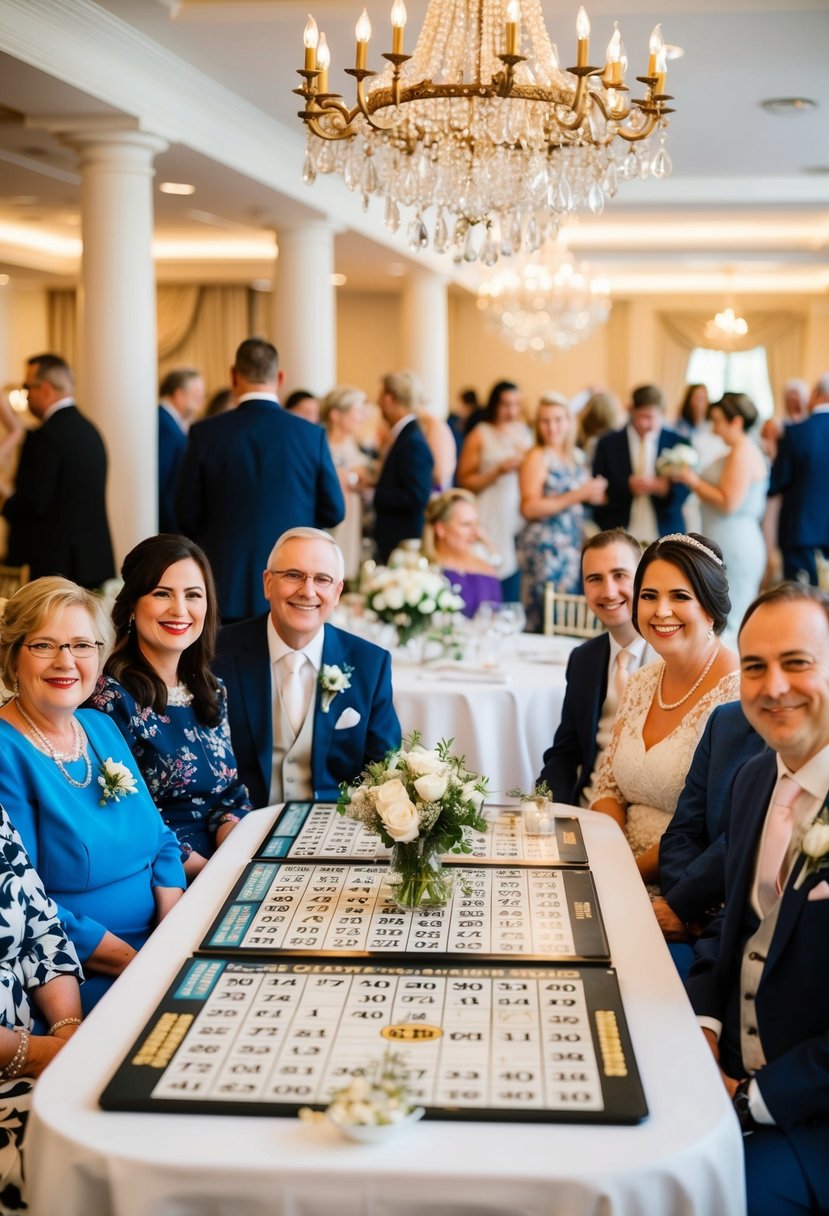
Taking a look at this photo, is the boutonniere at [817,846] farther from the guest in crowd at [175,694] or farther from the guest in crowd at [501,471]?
the guest in crowd at [501,471]

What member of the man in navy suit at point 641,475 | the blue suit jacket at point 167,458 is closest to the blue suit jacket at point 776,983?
the blue suit jacket at point 167,458

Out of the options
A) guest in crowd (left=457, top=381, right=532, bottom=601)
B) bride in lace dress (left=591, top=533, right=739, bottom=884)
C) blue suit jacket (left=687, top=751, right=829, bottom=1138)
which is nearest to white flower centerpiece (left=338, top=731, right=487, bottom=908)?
blue suit jacket (left=687, top=751, right=829, bottom=1138)

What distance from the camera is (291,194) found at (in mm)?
8188

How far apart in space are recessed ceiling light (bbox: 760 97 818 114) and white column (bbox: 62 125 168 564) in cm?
322

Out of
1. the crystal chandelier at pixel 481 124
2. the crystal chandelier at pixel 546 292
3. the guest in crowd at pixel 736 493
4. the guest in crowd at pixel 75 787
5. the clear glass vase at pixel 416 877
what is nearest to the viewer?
the clear glass vase at pixel 416 877

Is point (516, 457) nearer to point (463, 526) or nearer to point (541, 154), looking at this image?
point (463, 526)

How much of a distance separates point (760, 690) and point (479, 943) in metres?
0.63

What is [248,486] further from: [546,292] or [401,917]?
[546,292]

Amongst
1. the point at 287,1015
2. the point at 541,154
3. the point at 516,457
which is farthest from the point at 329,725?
the point at 516,457

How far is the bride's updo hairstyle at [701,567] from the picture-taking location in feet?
10.5

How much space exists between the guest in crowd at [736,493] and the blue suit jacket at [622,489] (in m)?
0.22

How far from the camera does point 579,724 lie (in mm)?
3805

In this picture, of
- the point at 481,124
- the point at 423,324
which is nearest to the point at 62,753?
the point at 481,124

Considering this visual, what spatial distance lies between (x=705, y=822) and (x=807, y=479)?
6343 mm
